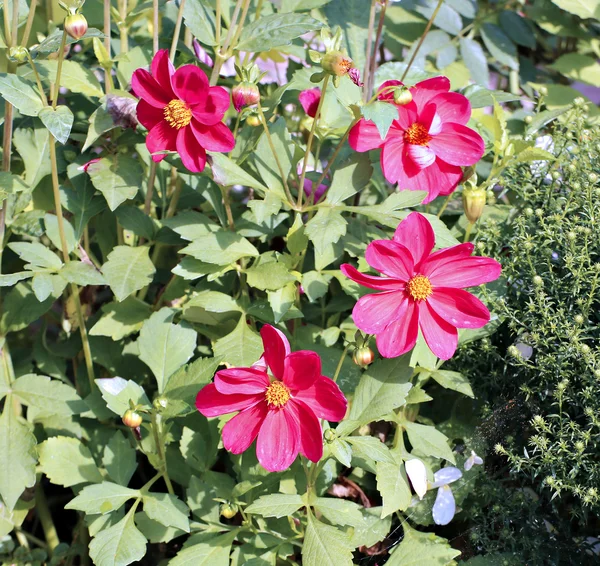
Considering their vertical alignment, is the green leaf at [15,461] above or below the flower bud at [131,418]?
below

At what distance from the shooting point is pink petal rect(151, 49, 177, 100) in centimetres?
97

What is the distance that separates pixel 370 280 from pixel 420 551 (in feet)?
1.45

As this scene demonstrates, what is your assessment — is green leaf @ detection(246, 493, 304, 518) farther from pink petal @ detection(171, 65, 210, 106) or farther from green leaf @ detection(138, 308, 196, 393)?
pink petal @ detection(171, 65, 210, 106)

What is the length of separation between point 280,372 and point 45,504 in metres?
0.70

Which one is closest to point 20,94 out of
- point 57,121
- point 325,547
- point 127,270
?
point 57,121

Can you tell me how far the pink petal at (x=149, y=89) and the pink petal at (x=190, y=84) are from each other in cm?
3

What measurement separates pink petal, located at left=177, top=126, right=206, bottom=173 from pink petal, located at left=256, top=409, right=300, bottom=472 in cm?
36

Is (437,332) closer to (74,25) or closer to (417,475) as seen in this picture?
(417,475)

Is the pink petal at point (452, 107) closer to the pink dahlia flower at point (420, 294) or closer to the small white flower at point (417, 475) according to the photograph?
the pink dahlia flower at point (420, 294)

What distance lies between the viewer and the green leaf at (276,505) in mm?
970

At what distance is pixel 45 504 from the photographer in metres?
1.38

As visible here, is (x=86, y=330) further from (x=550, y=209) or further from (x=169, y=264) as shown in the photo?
(x=550, y=209)

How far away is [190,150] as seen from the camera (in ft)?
3.39

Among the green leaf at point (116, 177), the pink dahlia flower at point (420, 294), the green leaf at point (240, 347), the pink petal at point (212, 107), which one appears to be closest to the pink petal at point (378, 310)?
the pink dahlia flower at point (420, 294)
